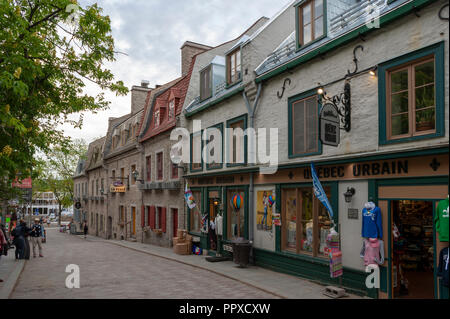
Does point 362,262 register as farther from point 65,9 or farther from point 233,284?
point 65,9

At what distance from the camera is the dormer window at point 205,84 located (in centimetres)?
1783

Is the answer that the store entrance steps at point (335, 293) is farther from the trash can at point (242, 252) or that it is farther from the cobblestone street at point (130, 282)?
the trash can at point (242, 252)

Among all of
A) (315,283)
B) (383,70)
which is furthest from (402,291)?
(383,70)

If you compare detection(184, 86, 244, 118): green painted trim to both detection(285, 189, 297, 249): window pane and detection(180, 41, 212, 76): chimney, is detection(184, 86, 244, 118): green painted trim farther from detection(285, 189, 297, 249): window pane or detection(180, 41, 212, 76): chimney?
detection(180, 41, 212, 76): chimney

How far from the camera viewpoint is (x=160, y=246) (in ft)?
71.6

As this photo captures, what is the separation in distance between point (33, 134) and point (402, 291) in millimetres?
10260

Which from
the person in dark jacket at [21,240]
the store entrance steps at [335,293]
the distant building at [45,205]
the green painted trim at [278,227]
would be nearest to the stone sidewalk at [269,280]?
the store entrance steps at [335,293]

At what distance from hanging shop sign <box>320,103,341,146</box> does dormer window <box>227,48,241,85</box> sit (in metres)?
6.10

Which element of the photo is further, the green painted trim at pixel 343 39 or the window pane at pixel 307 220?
the window pane at pixel 307 220

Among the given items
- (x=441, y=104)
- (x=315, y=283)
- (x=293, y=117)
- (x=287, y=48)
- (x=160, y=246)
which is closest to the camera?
(x=441, y=104)

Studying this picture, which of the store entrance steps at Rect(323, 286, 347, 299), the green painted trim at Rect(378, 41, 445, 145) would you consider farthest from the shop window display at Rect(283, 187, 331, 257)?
the green painted trim at Rect(378, 41, 445, 145)

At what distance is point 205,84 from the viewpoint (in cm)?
1836

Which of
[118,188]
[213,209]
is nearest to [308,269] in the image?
[213,209]

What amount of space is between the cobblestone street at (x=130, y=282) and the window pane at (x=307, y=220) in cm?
216
